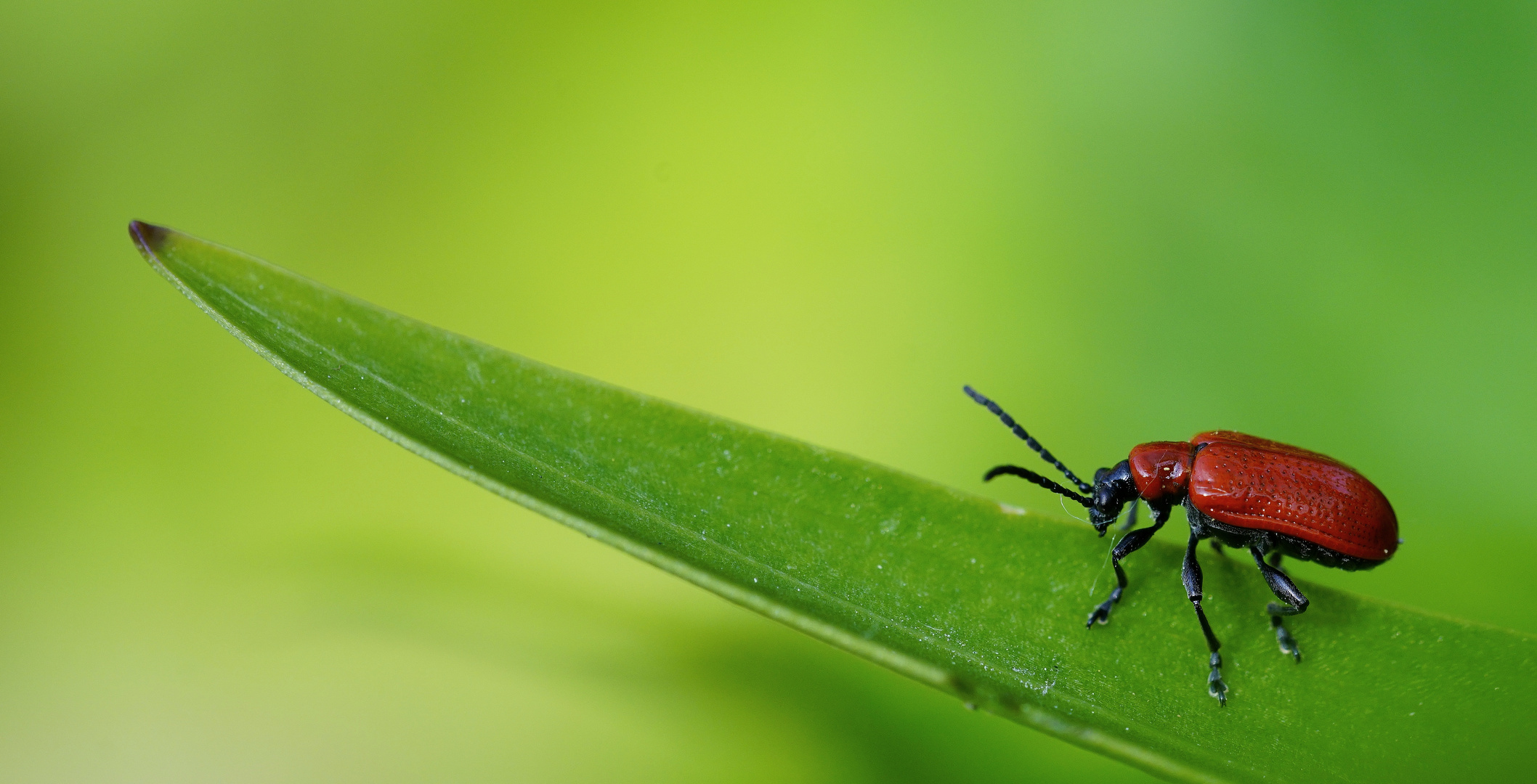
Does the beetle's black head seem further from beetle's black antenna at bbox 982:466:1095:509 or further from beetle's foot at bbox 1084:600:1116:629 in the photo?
beetle's foot at bbox 1084:600:1116:629

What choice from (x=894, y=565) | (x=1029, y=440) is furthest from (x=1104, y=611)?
(x=1029, y=440)

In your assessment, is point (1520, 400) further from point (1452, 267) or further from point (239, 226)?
point (239, 226)

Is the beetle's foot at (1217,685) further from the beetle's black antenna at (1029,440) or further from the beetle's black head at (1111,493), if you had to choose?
the beetle's black antenna at (1029,440)

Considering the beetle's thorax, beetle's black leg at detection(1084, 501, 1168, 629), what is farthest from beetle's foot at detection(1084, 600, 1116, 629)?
the beetle's thorax

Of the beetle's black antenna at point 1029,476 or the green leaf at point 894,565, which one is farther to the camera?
the beetle's black antenna at point 1029,476

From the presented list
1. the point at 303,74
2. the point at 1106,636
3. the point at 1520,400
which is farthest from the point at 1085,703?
the point at 303,74

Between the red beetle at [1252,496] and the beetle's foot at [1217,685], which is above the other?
the beetle's foot at [1217,685]

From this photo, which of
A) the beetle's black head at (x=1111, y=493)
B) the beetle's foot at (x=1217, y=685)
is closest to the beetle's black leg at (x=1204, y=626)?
the beetle's foot at (x=1217, y=685)
